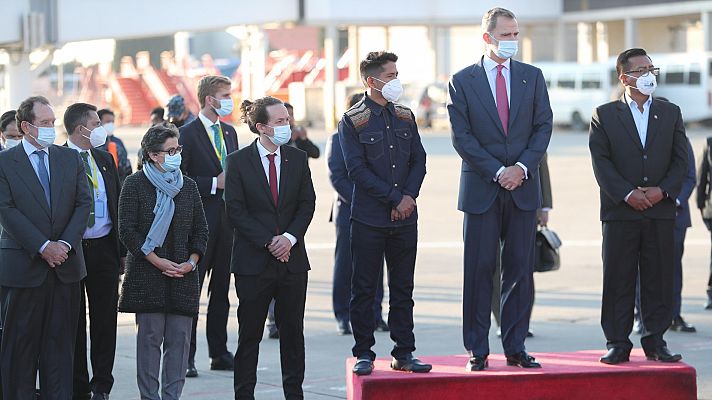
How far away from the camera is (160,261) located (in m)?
8.28

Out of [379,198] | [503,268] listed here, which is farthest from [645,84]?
[379,198]

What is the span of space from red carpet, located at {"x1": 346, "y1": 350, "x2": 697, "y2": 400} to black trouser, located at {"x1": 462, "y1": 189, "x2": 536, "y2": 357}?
0.23m

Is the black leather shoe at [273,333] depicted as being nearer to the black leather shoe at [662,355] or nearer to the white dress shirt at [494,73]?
the black leather shoe at [662,355]

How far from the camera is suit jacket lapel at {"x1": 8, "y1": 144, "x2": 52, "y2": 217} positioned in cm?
812

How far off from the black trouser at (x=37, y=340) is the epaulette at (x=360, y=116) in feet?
7.05

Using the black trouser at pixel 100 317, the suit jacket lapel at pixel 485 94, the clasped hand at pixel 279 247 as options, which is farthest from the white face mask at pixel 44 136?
the suit jacket lapel at pixel 485 94

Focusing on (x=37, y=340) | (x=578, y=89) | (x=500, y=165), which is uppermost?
(x=578, y=89)

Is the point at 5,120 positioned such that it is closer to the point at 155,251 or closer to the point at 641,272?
the point at 155,251

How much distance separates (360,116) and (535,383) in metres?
2.06

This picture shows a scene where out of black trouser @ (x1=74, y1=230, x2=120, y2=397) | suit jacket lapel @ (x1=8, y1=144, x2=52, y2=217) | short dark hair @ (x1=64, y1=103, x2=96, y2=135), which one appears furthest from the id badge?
suit jacket lapel @ (x1=8, y1=144, x2=52, y2=217)

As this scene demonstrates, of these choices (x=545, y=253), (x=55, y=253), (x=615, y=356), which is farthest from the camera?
(x=545, y=253)

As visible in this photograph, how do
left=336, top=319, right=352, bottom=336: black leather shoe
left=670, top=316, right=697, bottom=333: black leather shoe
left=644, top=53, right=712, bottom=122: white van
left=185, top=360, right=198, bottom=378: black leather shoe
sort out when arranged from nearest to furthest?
left=185, top=360, right=198, bottom=378: black leather shoe
left=670, top=316, right=697, bottom=333: black leather shoe
left=336, top=319, right=352, bottom=336: black leather shoe
left=644, top=53, right=712, bottom=122: white van

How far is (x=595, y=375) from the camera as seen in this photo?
8023 mm

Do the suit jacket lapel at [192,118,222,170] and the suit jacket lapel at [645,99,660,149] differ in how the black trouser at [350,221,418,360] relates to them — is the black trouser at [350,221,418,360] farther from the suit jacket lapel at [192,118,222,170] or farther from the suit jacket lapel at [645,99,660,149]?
the suit jacket lapel at [192,118,222,170]
